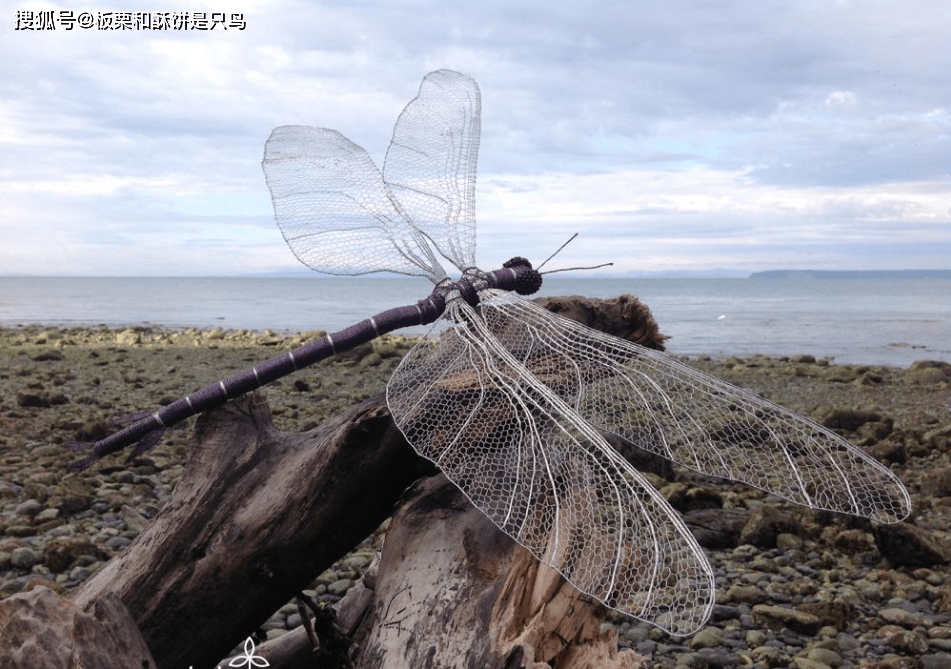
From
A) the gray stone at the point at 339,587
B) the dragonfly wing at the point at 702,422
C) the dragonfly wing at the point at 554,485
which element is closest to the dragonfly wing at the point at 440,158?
the dragonfly wing at the point at 702,422

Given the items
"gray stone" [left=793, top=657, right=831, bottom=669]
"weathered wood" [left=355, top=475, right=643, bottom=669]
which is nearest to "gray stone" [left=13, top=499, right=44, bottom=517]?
"weathered wood" [left=355, top=475, right=643, bottom=669]

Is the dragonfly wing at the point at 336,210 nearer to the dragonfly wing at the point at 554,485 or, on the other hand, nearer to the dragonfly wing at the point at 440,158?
the dragonfly wing at the point at 440,158

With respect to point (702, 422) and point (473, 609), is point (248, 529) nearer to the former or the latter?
point (473, 609)

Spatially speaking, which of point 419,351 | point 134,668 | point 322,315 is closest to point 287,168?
point 419,351

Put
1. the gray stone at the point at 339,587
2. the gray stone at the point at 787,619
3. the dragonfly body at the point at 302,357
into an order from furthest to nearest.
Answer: the gray stone at the point at 339,587
the gray stone at the point at 787,619
the dragonfly body at the point at 302,357

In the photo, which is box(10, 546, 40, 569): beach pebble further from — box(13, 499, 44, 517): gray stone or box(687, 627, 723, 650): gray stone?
box(687, 627, 723, 650): gray stone

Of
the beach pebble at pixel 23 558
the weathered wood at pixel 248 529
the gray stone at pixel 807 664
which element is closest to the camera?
the weathered wood at pixel 248 529

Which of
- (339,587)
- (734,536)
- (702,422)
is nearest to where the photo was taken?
(702,422)

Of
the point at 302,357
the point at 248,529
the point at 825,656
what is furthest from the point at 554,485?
the point at 825,656
